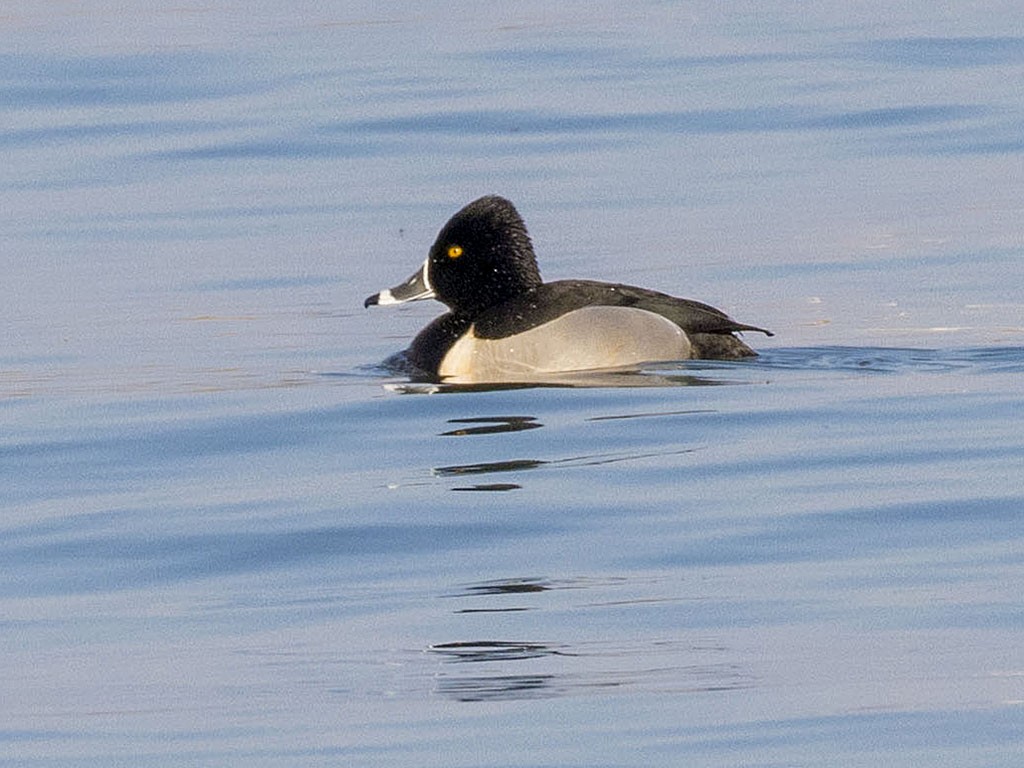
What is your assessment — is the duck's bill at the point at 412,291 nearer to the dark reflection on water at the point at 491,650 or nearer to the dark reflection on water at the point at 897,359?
the dark reflection on water at the point at 897,359

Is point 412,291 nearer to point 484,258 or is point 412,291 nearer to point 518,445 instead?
point 484,258

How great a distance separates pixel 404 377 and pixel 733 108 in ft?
27.8

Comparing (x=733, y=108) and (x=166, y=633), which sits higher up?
(x=733, y=108)

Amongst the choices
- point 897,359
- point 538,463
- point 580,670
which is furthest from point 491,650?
point 897,359

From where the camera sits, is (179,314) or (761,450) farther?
(179,314)

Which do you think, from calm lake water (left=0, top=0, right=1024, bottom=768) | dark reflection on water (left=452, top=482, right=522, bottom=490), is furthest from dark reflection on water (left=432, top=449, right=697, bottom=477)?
dark reflection on water (left=452, top=482, right=522, bottom=490)

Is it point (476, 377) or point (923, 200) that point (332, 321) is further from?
point (923, 200)

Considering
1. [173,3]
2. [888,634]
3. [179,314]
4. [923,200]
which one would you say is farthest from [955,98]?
[888,634]

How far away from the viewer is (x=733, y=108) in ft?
60.1

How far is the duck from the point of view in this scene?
406 inches

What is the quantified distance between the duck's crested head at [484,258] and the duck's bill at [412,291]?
62 millimetres

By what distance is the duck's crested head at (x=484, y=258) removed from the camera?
1116 cm

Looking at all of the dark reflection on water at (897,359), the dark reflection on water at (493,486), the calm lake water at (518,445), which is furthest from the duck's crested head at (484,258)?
the dark reflection on water at (493,486)

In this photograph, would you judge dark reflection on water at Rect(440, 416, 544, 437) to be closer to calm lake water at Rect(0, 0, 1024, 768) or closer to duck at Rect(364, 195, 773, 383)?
calm lake water at Rect(0, 0, 1024, 768)
